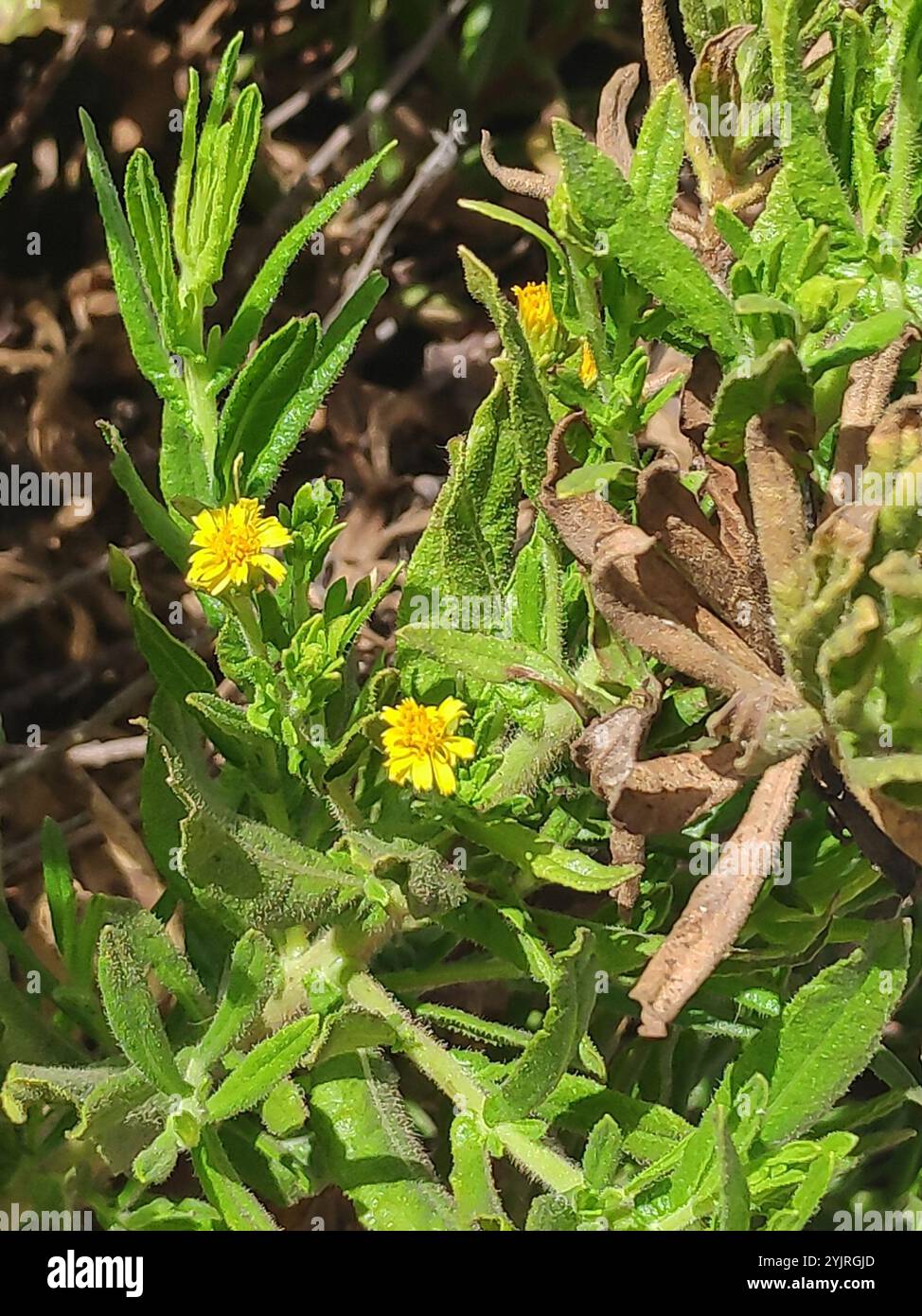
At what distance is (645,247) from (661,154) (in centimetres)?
15

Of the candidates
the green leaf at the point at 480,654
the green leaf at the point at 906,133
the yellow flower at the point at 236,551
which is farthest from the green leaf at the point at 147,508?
the green leaf at the point at 906,133

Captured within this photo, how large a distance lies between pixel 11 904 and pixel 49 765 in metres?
0.19

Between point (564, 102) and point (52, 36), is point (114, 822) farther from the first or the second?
point (564, 102)

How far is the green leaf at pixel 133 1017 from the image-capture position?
1.16 m

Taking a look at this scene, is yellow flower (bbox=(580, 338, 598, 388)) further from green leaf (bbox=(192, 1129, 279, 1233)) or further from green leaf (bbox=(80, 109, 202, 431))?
green leaf (bbox=(192, 1129, 279, 1233))

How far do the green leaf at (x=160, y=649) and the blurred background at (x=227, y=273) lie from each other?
0.46 m

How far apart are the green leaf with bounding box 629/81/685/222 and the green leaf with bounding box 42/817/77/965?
89 cm

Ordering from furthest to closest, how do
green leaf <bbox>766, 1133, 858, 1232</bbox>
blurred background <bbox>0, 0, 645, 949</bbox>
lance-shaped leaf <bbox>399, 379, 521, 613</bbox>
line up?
blurred background <bbox>0, 0, 645, 949</bbox> < lance-shaped leaf <bbox>399, 379, 521, 613</bbox> < green leaf <bbox>766, 1133, 858, 1232</bbox>

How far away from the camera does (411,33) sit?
199cm

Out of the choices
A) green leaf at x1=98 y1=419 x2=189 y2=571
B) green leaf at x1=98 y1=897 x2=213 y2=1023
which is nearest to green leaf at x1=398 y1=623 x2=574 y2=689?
green leaf at x1=98 y1=419 x2=189 y2=571

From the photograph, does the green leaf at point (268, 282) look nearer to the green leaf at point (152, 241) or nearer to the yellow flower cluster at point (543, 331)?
the green leaf at point (152, 241)

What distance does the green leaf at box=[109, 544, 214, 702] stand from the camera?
1.33m

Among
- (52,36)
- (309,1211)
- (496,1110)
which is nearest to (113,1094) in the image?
(496,1110)

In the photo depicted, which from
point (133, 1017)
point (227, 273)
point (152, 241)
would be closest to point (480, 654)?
point (133, 1017)
